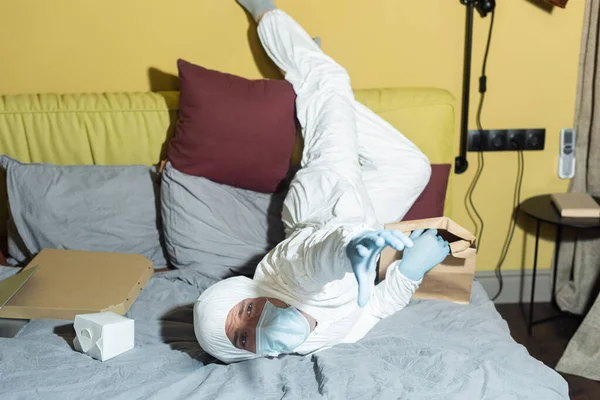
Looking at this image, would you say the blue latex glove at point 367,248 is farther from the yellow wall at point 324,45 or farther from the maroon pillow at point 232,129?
the yellow wall at point 324,45

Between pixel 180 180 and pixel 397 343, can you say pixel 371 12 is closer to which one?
pixel 180 180

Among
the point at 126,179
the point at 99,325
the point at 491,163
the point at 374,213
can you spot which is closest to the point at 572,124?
the point at 491,163

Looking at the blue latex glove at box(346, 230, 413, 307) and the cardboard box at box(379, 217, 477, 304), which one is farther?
the cardboard box at box(379, 217, 477, 304)

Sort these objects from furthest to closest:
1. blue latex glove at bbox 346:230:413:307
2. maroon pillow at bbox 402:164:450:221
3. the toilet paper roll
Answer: maroon pillow at bbox 402:164:450:221, the toilet paper roll, blue latex glove at bbox 346:230:413:307

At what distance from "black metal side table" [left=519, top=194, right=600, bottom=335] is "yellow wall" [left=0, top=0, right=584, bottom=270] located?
12.4 inches

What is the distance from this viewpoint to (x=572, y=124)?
96.7 inches

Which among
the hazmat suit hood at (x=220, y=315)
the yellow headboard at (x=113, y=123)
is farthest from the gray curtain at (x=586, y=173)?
the hazmat suit hood at (x=220, y=315)

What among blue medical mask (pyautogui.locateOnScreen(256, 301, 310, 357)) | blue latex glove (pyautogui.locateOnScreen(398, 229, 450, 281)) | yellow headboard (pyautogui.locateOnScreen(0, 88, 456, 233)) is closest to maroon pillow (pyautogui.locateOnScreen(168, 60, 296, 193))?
yellow headboard (pyautogui.locateOnScreen(0, 88, 456, 233))

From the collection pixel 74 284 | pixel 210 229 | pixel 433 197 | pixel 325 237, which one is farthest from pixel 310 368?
pixel 433 197

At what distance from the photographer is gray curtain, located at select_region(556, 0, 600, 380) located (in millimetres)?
2215

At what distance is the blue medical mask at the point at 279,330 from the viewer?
1.42 meters

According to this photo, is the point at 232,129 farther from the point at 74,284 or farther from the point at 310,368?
the point at 310,368

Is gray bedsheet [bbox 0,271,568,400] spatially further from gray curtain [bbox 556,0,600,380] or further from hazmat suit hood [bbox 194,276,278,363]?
gray curtain [bbox 556,0,600,380]

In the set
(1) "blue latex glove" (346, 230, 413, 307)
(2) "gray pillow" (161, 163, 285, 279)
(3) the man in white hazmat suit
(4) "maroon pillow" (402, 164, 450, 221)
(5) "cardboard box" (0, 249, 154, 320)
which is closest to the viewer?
(1) "blue latex glove" (346, 230, 413, 307)
